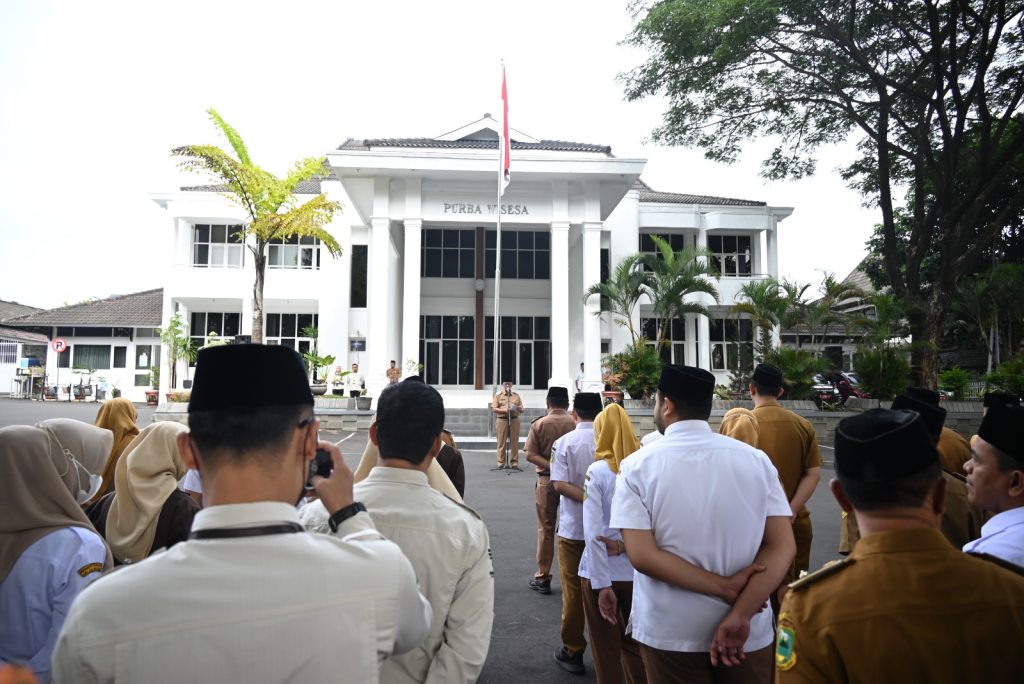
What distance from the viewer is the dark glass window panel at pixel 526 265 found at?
26.2m

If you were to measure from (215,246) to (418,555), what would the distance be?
2794 centimetres

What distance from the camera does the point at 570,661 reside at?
405cm

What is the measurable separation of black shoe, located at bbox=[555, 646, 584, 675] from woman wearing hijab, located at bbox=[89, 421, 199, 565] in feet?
8.15

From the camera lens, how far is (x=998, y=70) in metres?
15.7

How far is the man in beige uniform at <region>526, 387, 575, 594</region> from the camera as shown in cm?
557

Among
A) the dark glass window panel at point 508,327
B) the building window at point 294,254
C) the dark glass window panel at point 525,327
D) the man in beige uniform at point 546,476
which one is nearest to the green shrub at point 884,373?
the dark glass window panel at point 525,327

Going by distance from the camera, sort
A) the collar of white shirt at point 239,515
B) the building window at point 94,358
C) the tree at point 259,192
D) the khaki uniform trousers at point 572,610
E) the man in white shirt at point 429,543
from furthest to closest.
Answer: the building window at point 94,358
the tree at point 259,192
the khaki uniform trousers at point 572,610
the man in white shirt at point 429,543
the collar of white shirt at point 239,515

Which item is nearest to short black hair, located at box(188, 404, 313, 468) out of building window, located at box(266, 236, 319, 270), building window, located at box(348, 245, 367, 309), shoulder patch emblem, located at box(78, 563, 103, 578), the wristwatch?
the wristwatch

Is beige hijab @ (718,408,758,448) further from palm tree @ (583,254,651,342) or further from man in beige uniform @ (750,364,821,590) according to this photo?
palm tree @ (583,254,651,342)

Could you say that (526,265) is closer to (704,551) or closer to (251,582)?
(704,551)

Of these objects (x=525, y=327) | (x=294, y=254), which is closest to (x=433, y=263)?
(x=525, y=327)

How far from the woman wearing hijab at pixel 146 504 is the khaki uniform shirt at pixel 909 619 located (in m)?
2.54

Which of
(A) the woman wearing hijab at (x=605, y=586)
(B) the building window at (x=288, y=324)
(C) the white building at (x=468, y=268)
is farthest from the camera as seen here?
(B) the building window at (x=288, y=324)

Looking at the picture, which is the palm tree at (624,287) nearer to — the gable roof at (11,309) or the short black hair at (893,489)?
the short black hair at (893,489)
